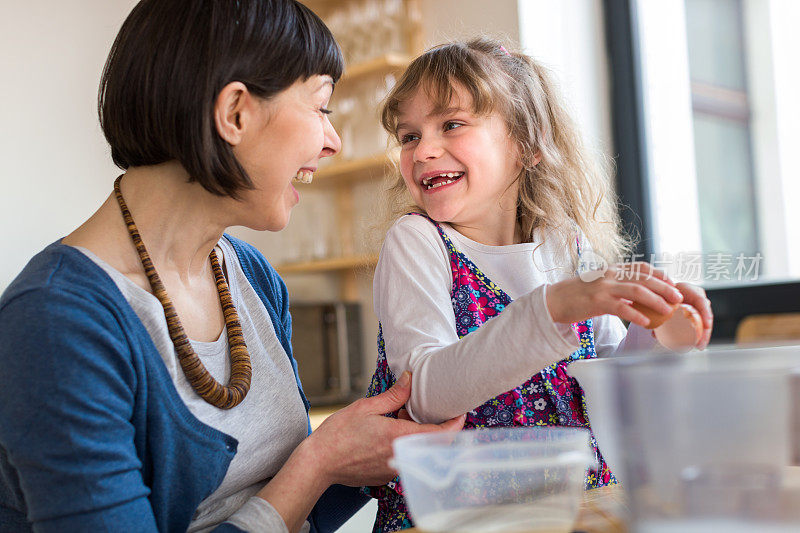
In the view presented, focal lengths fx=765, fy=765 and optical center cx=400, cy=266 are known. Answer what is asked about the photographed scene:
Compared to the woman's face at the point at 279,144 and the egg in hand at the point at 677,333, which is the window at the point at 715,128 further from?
the woman's face at the point at 279,144

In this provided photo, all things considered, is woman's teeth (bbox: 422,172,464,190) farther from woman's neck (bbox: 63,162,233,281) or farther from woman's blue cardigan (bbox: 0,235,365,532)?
woman's blue cardigan (bbox: 0,235,365,532)

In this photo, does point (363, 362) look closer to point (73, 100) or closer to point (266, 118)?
point (73, 100)

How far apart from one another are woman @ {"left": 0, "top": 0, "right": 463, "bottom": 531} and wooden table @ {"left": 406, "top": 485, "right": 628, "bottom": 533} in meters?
0.20

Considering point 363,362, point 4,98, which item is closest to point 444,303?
point 4,98

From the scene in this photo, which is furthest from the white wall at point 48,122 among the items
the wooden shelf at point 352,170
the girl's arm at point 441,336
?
the girl's arm at point 441,336

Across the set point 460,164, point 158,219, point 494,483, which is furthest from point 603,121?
point 494,483

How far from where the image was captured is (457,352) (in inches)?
33.7

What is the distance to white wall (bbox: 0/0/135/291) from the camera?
1921 millimetres

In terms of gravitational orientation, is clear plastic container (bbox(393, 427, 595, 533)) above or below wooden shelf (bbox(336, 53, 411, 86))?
below

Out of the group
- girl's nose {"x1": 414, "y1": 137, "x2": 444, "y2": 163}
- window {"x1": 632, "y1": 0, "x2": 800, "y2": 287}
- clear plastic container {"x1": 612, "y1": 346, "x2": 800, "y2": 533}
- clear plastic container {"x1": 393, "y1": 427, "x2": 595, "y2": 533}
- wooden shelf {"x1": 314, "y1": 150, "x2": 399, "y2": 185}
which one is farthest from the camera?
wooden shelf {"x1": 314, "y1": 150, "x2": 399, "y2": 185}

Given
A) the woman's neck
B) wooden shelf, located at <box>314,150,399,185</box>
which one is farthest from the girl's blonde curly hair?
wooden shelf, located at <box>314,150,399,185</box>

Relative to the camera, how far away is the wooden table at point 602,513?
600 millimetres

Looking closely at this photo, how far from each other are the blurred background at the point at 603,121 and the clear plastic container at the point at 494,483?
49.6 inches

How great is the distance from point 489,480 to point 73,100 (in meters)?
1.91
